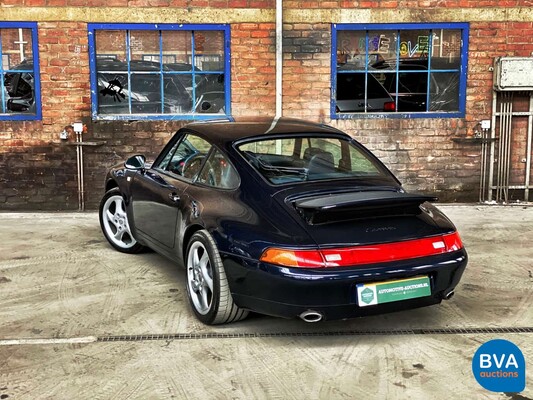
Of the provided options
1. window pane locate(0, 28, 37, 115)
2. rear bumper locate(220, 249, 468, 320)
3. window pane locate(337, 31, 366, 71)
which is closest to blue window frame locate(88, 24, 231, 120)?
window pane locate(0, 28, 37, 115)

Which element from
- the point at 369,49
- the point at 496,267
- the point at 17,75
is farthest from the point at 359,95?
the point at 17,75

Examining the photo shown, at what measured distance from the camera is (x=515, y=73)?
7945mm

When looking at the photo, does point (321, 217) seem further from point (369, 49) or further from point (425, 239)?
point (369, 49)

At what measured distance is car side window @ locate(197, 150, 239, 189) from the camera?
4.20 m

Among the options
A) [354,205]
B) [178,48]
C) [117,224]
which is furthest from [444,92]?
[354,205]

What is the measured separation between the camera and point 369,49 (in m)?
8.17

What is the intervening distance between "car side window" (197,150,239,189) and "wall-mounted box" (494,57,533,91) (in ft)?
16.9

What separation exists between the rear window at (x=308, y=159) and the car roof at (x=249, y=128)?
97 mm

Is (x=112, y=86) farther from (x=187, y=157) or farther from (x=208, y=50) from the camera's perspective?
(x=187, y=157)

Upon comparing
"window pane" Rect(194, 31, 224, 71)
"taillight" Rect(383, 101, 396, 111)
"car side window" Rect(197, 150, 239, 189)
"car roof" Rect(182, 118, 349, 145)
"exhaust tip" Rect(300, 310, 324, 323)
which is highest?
"window pane" Rect(194, 31, 224, 71)

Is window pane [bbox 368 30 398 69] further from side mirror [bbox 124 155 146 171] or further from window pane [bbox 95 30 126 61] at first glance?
side mirror [bbox 124 155 146 171]

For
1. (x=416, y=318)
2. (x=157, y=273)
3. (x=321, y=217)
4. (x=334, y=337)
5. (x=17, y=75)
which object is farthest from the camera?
(x=17, y=75)

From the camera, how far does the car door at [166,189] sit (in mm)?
4609

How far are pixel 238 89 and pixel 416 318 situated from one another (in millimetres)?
4759
